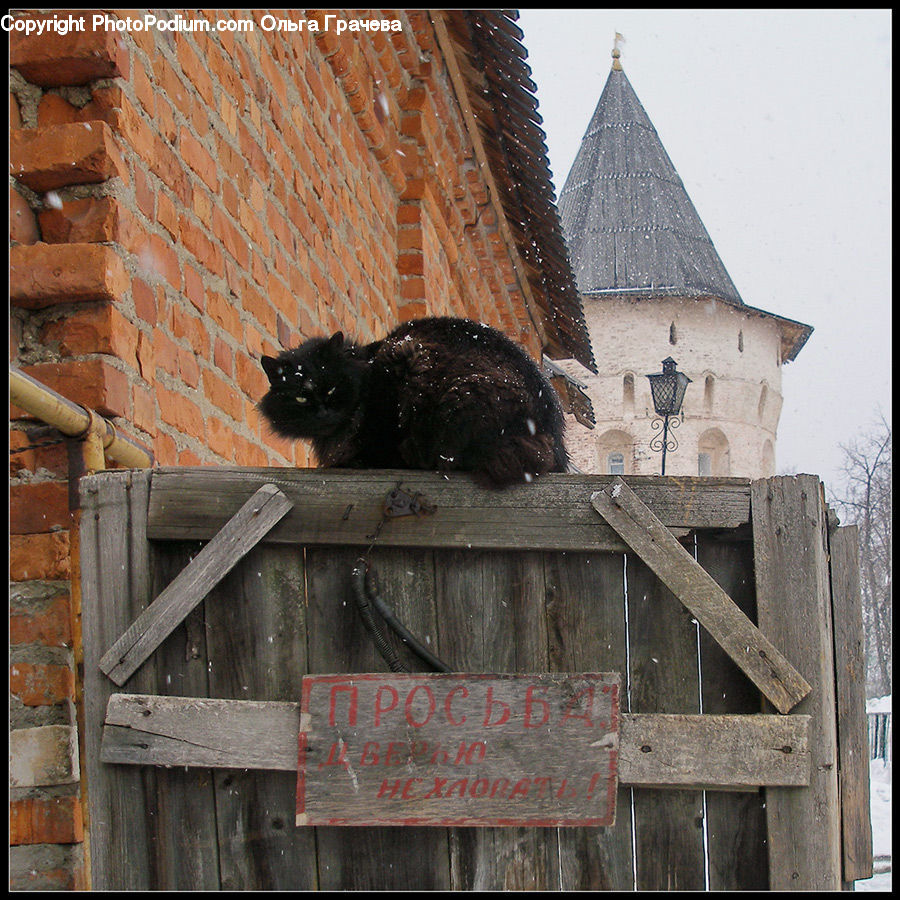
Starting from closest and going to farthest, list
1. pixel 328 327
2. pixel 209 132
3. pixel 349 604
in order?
pixel 349 604
pixel 209 132
pixel 328 327

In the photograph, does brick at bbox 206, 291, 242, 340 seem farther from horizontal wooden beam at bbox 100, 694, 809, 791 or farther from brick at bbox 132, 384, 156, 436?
horizontal wooden beam at bbox 100, 694, 809, 791

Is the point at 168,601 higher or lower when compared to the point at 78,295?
lower

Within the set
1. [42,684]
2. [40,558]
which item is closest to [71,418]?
[40,558]

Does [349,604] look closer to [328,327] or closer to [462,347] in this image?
[462,347]

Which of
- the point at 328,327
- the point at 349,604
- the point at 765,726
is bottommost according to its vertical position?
the point at 765,726

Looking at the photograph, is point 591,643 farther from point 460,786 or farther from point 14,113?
point 14,113

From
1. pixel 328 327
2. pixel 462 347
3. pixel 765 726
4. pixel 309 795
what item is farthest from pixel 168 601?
pixel 328 327

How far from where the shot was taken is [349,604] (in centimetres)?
194

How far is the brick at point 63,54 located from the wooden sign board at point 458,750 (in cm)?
154

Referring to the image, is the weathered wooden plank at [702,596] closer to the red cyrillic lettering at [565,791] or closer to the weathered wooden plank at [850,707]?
the weathered wooden plank at [850,707]

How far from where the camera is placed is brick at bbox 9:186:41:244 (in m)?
2.21

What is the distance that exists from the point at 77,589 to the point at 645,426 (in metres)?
25.9

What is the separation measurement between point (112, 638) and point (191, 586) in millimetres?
197

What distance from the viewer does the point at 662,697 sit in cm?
190
